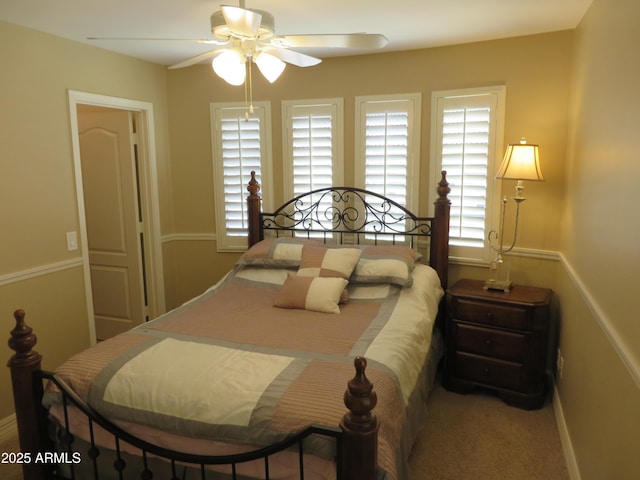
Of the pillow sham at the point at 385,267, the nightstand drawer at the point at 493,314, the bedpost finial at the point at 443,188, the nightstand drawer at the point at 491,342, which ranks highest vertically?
the bedpost finial at the point at 443,188

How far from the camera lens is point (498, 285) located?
126 inches

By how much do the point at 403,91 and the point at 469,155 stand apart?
2.39 feet

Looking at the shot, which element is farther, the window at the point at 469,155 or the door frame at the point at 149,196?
the door frame at the point at 149,196

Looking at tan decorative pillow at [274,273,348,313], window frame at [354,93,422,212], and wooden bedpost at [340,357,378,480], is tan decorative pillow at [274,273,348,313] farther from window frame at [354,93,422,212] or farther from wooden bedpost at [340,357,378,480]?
wooden bedpost at [340,357,378,480]

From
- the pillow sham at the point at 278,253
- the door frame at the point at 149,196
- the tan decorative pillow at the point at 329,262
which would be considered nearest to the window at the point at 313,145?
the pillow sham at the point at 278,253

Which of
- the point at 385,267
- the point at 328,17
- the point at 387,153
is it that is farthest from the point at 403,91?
the point at 385,267

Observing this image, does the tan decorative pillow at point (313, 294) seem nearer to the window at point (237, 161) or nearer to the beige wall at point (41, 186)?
the window at point (237, 161)

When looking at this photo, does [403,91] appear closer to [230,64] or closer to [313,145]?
[313,145]

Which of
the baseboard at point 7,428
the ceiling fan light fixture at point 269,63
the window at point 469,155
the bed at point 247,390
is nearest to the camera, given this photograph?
the bed at point 247,390

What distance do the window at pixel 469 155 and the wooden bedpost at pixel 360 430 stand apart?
2230 mm

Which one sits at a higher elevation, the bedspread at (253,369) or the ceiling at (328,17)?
the ceiling at (328,17)

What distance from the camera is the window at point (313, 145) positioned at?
12.5ft

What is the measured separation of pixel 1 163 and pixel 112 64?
1.23 metres

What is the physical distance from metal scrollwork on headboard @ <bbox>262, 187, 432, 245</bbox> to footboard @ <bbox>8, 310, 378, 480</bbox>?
2244 mm
